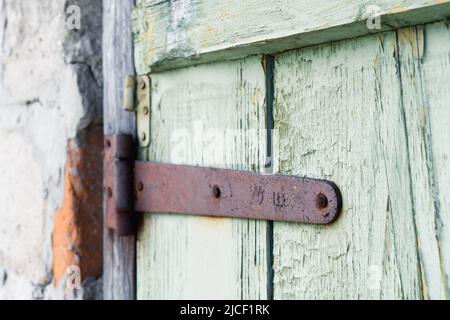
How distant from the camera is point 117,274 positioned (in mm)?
1021

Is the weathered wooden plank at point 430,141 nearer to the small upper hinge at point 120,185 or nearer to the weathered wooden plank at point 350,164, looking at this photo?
the weathered wooden plank at point 350,164

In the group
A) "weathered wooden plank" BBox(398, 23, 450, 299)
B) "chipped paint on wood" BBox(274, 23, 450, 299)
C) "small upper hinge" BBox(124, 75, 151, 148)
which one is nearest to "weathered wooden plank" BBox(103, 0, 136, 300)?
"small upper hinge" BBox(124, 75, 151, 148)

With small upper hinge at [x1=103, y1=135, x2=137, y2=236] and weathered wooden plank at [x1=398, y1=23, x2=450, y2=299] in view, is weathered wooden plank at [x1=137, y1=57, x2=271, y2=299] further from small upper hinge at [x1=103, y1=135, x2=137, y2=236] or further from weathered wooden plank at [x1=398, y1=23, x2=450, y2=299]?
weathered wooden plank at [x1=398, y1=23, x2=450, y2=299]

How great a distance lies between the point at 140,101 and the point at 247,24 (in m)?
0.29

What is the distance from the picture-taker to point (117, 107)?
102 centimetres

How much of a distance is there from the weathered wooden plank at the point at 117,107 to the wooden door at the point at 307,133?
0.03 m

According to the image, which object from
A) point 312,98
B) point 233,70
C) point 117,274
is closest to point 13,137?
point 117,274

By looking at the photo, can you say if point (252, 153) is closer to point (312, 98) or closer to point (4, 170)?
point (312, 98)

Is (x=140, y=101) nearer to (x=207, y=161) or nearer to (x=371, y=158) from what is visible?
(x=207, y=161)

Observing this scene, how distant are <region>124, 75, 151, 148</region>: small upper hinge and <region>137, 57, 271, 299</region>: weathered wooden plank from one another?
0.01 meters

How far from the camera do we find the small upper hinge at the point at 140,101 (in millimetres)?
979

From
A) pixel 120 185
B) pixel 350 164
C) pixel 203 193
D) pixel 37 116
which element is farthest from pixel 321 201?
pixel 37 116

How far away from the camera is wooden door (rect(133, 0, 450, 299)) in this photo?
0.64 meters

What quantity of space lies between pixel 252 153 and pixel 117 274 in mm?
366
